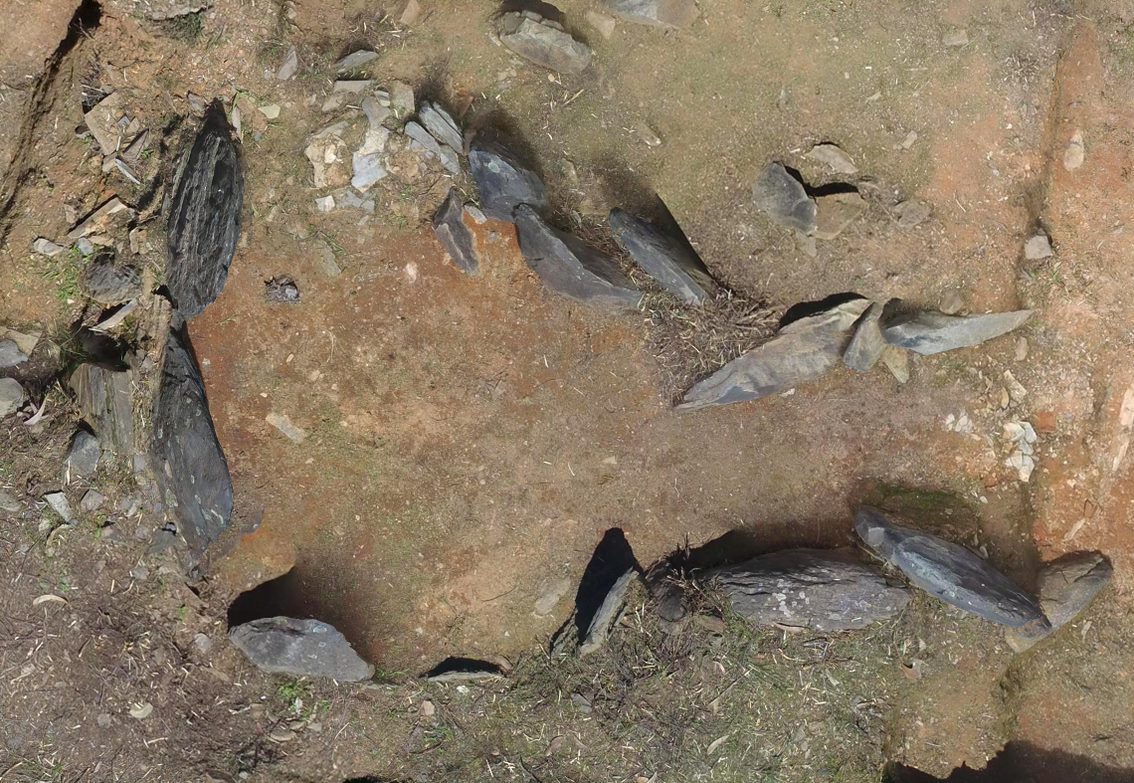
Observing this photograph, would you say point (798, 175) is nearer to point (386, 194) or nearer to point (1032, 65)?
point (1032, 65)

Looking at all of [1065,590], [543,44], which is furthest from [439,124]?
[1065,590]

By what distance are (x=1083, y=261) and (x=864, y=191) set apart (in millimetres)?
1995

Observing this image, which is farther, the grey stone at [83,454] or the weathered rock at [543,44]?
the grey stone at [83,454]

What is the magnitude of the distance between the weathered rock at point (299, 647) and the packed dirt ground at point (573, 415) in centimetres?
27

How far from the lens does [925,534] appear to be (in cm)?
648

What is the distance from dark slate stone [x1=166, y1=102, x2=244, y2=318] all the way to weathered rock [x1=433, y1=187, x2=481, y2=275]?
1.71 meters

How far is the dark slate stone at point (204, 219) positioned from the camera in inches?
250

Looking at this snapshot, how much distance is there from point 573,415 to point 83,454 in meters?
4.25

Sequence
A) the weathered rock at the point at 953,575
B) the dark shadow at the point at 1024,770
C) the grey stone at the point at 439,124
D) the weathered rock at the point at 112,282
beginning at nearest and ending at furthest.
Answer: the weathered rock at the point at 953,575, the grey stone at the point at 439,124, the weathered rock at the point at 112,282, the dark shadow at the point at 1024,770

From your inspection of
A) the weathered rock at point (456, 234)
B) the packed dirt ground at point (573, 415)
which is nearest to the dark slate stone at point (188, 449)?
the packed dirt ground at point (573, 415)

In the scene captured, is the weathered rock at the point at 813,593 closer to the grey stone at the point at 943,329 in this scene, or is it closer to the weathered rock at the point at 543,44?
the grey stone at the point at 943,329

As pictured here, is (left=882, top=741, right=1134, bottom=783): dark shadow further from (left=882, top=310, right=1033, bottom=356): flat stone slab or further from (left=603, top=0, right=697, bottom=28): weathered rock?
(left=603, top=0, right=697, bottom=28): weathered rock

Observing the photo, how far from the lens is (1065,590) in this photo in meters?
6.54

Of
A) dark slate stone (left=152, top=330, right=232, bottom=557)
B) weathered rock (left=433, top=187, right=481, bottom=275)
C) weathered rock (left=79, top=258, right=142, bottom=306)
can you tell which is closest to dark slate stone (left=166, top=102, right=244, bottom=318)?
weathered rock (left=79, top=258, right=142, bottom=306)
